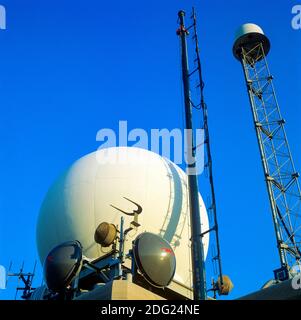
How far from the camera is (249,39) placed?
1321 inches

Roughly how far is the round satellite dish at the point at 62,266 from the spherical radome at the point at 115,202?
247 centimetres

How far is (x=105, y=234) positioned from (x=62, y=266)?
6.40 ft

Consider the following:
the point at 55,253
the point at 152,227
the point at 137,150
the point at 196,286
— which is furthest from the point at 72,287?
the point at 137,150

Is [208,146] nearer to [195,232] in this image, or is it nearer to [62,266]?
[195,232]

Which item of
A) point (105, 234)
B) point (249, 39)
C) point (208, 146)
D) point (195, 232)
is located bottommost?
point (105, 234)

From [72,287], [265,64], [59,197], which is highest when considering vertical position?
[265,64]

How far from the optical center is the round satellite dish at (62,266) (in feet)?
48.8

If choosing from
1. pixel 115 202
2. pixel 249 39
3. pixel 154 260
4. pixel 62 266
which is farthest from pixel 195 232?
Answer: pixel 249 39

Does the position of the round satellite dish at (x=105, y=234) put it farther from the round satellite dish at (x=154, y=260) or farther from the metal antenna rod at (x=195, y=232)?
the metal antenna rod at (x=195, y=232)

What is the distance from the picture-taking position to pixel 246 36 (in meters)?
33.2

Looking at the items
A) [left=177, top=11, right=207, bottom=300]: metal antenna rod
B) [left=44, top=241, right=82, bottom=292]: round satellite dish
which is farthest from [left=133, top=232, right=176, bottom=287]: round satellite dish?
[left=177, top=11, right=207, bottom=300]: metal antenna rod
